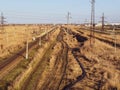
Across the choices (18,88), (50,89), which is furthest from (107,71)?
(18,88)

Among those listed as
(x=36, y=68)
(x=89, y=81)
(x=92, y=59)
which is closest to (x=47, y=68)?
(x=36, y=68)

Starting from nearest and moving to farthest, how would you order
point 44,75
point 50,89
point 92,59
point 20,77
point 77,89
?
1. point 77,89
2. point 50,89
3. point 20,77
4. point 44,75
5. point 92,59

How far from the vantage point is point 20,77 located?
82.1ft

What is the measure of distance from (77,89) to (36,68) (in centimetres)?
1337

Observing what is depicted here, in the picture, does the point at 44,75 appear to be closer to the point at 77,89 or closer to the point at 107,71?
the point at 107,71

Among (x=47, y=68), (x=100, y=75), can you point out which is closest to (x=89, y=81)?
(x=100, y=75)

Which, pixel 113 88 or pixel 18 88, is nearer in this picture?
pixel 113 88

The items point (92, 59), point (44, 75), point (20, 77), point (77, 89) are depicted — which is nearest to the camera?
point (77, 89)

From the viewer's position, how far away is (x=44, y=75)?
28.1 metres

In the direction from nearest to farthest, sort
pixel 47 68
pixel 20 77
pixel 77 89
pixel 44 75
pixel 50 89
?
1. pixel 77 89
2. pixel 50 89
3. pixel 20 77
4. pixel 44 75
5. pixel 47 68

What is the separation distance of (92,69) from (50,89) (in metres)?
8.56

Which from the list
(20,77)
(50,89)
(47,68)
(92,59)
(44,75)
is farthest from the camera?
(92,59)

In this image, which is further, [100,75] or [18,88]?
[100,75]

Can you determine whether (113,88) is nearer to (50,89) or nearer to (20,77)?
(50,89)
